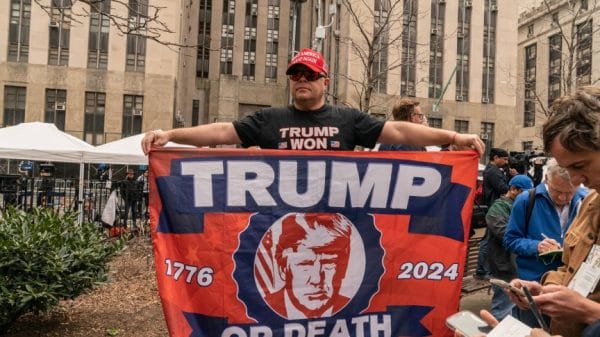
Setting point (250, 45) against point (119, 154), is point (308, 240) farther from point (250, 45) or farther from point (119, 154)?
point (250, 45)

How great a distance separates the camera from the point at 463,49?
165ft

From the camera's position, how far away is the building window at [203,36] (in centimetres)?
5359

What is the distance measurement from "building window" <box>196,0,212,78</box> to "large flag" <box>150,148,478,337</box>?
5218 cm

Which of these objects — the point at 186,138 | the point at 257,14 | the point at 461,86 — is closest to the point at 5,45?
the point at 257,14

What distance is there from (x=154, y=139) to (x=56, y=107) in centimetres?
4225

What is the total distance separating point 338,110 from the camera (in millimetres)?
3559

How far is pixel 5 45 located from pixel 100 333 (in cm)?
4173

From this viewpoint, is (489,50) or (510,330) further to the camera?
(489,50)

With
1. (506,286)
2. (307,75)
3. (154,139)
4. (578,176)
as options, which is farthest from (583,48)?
(506,286)

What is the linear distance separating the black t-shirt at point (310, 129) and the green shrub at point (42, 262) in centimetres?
266

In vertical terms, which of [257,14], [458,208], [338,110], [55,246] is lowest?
[55,246]

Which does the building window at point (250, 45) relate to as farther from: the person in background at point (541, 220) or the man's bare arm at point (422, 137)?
the man's bare arm at point (422, 137)

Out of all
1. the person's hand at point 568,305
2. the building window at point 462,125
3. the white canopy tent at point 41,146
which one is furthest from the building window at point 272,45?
the person's hand at point 568,305

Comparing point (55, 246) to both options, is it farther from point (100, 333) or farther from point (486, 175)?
point (486, 175)
